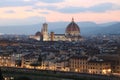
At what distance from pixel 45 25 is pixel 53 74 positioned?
324ft

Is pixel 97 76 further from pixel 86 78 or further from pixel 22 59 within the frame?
pixel 22 59

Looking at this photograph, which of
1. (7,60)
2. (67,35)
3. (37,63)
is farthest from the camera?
(67,35)

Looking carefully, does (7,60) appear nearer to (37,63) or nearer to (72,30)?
(37,63)

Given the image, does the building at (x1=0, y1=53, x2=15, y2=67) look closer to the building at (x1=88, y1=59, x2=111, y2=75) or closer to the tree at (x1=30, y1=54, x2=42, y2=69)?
the tree at (x1=30, y1=54, x2=42, y2=69)

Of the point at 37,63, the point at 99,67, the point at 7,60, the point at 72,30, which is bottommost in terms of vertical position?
the point at 99,67

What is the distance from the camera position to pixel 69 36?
140 m

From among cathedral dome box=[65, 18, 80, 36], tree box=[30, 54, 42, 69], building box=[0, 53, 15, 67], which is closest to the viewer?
tree box=[30, 54, 42, 69]

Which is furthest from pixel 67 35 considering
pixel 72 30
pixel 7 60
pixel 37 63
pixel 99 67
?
pixel 99 67

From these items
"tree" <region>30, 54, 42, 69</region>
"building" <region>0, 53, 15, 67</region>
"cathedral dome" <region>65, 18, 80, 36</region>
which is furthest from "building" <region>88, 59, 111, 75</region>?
"cathedral dome" <region>65, 18, 80, 36</region>

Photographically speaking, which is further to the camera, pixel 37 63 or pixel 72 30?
pixel 72 30

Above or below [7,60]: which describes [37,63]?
below

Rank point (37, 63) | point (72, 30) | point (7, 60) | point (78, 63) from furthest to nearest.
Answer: point (72, 30)
point (7, 60)
point (37, 63)
point (78, 63)

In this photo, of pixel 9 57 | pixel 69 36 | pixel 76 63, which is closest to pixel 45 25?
pixel 69 36

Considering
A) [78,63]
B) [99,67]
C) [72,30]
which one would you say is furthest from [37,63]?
[72,30]
